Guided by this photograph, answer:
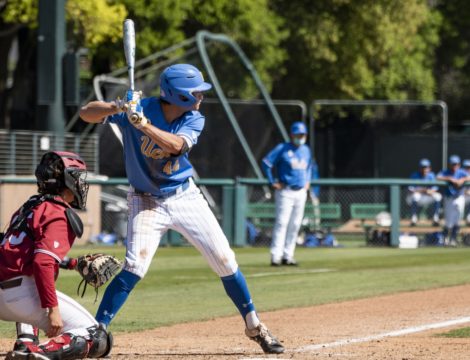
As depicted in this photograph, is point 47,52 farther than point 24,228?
Yes

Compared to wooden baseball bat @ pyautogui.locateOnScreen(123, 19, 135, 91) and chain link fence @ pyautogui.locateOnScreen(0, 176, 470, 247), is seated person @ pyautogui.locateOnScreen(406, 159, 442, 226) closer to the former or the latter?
chain link fence @ pyautogui.locateOnScreen(0, 176, 470, 247)

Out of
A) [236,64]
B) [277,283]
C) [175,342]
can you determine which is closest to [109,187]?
[236,64]

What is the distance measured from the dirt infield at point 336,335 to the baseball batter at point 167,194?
42cm

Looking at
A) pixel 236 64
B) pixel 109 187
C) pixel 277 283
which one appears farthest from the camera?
pixel 236 64

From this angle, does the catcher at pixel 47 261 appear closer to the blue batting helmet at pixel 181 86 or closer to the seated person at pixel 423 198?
the blue batting helmet at pixel 181 86

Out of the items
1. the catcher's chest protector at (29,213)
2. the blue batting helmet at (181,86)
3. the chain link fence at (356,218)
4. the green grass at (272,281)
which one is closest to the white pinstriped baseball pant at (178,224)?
the blue batting helmet at (181,86)

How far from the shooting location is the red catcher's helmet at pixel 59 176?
243 inches

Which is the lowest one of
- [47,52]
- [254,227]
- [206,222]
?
[254,227]

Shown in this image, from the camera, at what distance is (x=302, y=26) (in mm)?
34375

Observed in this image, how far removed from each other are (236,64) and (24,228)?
24.2 metres

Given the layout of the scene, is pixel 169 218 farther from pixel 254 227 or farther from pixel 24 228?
pixel 254 227

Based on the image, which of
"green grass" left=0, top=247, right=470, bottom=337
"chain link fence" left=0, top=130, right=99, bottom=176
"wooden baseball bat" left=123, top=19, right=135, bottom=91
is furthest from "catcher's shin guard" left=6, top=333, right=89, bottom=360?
"chain link fence" left=0, top=130, right=99, bottom=176

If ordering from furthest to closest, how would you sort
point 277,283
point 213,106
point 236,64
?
point 236,64 < point 213,106 < point 277,283

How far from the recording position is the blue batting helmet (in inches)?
285
